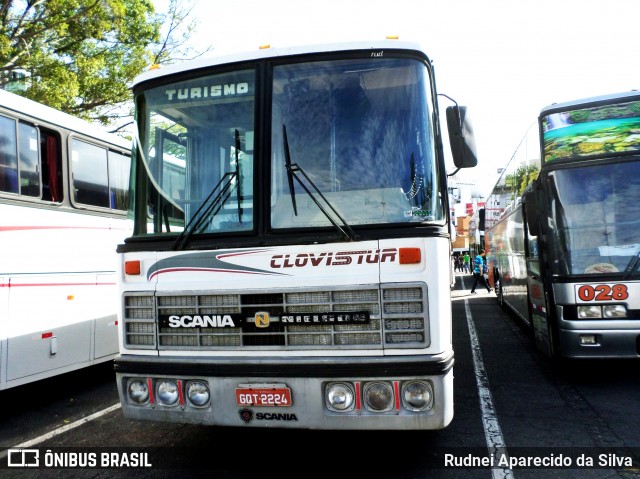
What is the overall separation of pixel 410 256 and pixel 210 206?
1.51m

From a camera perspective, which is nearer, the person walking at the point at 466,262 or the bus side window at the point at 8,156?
the bus side window at the point at 8,156

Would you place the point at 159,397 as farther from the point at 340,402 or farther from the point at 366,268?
the point at 366,268

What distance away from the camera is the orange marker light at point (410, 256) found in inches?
144

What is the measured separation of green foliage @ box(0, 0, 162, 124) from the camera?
45.4ft

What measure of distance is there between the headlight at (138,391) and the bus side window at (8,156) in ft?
10.0

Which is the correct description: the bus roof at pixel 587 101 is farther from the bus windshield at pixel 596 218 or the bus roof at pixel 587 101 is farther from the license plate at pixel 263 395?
the license plate at pixel 263 395

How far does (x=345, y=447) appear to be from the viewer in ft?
15.7

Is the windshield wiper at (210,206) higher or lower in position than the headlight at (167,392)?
higher

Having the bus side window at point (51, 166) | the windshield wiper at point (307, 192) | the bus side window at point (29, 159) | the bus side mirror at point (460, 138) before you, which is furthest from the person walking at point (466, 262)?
the windshield wiper at point (307, 192)

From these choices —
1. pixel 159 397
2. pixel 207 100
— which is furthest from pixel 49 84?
pixel 159 397

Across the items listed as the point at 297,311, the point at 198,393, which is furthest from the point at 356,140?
the point at 198,393

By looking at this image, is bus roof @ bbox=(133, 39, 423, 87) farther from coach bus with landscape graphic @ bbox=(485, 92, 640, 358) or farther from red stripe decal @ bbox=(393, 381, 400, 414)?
coach bus with landscape graphic @ bbox=(485, 92, 640, 358)

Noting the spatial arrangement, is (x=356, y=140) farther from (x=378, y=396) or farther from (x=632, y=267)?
(x=632, y=267)

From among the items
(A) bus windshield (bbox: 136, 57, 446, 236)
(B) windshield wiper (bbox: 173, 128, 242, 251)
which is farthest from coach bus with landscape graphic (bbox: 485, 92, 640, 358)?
(B) windshield wiper (bbox: 173, 128, 242, 251)
